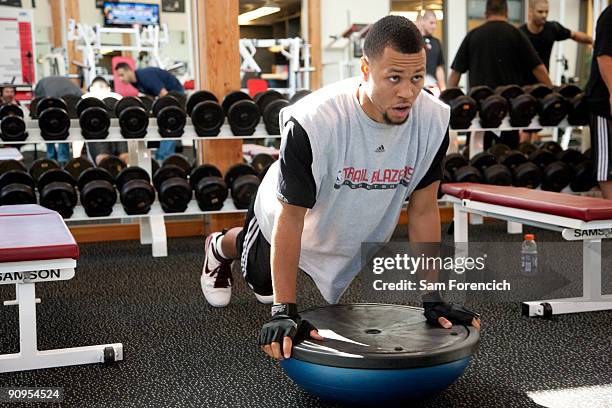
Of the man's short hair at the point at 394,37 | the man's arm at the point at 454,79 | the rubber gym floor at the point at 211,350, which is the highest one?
the man's short hair at the point at 394,37

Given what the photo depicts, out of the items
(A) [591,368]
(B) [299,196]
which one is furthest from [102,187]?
(A) [591,368]

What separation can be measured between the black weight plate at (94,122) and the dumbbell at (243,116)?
0.65 m

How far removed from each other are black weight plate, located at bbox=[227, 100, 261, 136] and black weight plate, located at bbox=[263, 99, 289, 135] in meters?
0.06

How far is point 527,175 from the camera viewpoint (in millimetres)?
4207

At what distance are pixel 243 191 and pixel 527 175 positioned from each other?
1669 millimetres

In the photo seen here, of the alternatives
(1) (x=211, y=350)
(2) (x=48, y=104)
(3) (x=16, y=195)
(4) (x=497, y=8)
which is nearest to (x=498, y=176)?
(4) (x=497, y=8)

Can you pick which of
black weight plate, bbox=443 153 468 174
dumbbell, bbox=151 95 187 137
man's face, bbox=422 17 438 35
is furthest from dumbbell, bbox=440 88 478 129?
man's face, bbox=422 17 438 35

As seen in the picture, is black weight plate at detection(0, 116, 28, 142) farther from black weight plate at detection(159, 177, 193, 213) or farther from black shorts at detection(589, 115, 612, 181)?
black shorts at detection(589, 115, 612, 181)

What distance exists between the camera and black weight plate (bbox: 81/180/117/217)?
3742mm

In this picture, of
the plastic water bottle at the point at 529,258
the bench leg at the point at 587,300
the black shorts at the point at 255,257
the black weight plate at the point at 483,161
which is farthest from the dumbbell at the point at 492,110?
the black shorts at the point at 255,257

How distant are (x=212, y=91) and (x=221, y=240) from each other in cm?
179

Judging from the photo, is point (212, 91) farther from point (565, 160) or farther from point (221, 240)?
point (565, 160)

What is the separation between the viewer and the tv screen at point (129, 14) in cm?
975

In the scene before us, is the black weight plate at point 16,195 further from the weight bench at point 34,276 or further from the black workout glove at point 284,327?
the black workout glove at point 284,327
